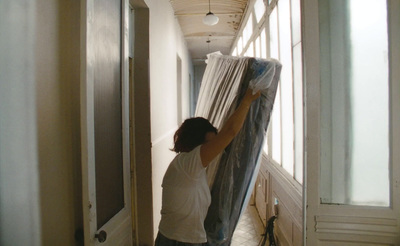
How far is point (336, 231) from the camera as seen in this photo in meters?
1.67

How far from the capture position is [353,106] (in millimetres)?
1671

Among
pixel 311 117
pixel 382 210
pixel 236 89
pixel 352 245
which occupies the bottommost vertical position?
pixel 352 245

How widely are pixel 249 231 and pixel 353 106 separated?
7.70ft

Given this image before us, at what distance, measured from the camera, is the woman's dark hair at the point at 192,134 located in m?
1.58

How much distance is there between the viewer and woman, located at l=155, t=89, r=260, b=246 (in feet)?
4.72

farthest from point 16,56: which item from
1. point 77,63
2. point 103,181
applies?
point 103,181

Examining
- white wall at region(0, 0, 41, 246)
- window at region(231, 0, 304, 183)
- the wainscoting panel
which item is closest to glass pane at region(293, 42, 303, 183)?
window at region(231, 0, 304, 183)

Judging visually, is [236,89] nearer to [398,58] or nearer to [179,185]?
[179,185]

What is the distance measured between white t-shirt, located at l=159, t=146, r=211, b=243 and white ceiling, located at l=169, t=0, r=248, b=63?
371 cm

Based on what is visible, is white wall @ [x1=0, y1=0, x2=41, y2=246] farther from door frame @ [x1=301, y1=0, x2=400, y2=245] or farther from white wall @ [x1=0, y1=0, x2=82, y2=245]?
door frame @ [x1=301, y1=0, x2=400, y2=245]

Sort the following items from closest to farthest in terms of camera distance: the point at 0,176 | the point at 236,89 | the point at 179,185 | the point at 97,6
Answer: the point at 0,176 → the point at 97,6 → the point at 179,185 → the point at 236,89

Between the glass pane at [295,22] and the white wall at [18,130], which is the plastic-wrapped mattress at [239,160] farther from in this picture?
the white wall at [18,130]

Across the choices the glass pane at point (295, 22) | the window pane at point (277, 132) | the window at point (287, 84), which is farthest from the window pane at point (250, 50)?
the glass pane at point (295, 22)

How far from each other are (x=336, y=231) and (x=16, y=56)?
5.90ft
